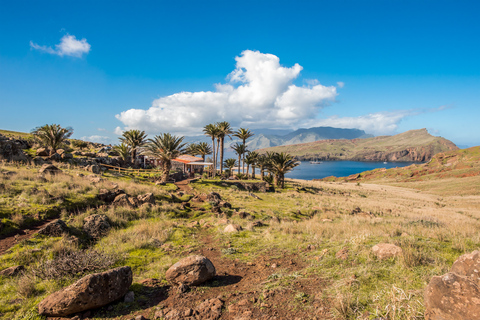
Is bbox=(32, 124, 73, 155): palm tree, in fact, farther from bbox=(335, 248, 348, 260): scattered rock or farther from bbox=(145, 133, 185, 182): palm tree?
bbox=(335, 248, 348, 260): scattered rock

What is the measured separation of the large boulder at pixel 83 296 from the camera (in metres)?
4.22

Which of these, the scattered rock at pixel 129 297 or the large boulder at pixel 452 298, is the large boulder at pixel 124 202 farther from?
the large boulder at pixel 452 298

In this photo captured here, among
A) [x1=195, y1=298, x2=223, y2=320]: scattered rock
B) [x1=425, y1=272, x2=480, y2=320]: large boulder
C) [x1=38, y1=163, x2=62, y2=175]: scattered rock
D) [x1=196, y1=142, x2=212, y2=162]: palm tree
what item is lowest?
[x1=195, y1=298, x2=223, y2=320]: scattered rock

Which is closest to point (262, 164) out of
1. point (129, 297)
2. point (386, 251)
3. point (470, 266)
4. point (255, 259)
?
point (255, 259)

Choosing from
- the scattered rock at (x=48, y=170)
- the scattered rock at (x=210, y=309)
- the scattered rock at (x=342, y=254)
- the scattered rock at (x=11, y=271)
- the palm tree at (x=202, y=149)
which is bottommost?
the scattered rock at (x=210, y=309)

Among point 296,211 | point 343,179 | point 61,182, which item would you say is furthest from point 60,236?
point 343,179

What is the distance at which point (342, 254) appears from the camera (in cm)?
641

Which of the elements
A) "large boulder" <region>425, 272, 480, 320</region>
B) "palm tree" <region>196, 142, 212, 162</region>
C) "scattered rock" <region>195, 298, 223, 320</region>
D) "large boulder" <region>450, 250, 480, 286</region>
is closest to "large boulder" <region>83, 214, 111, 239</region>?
"scattered rock" <region>195, 298, 223, 320</region>

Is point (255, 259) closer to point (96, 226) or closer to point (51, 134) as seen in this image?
point (96, 226)

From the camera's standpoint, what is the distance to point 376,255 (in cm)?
599

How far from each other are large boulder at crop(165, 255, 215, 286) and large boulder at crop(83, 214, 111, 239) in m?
5.33

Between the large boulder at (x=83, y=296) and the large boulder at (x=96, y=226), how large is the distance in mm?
5122

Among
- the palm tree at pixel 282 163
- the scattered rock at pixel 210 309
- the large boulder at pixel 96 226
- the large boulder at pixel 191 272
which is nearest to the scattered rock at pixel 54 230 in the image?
the large boulder at pixel 96 226

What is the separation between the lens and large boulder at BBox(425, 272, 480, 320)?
2938mm
